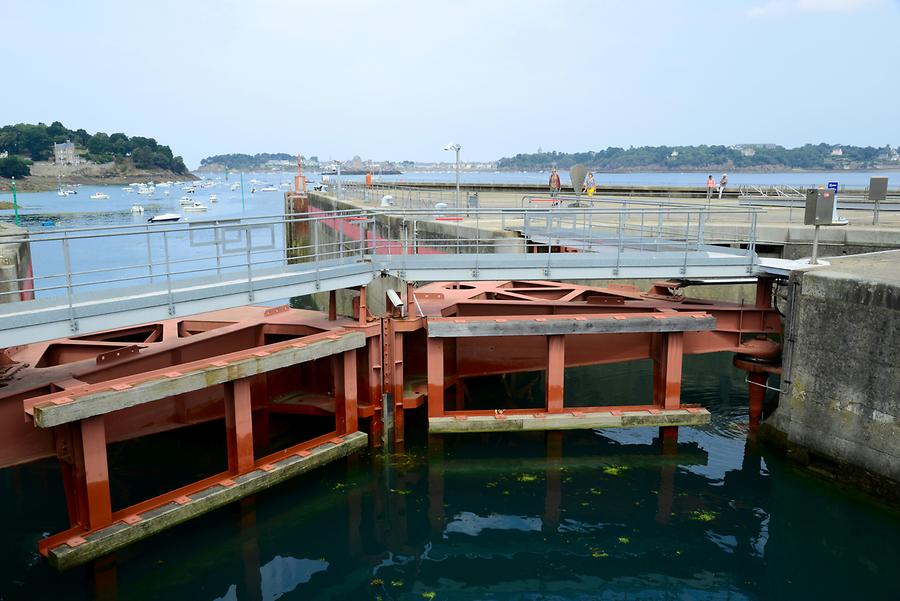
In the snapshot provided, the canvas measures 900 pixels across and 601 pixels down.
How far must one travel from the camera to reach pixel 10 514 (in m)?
11.3

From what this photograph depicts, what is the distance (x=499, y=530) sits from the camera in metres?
10.9

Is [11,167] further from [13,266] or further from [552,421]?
[552,421]

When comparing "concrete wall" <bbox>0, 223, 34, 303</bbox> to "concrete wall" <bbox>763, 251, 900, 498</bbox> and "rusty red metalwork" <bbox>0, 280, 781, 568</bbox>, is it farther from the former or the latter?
"concrete wall" <bbox>763, 251, 900, 498</bbox>

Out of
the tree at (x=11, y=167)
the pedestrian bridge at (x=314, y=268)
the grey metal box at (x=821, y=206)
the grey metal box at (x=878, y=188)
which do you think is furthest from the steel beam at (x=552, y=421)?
the tree at (x=11, y=167)

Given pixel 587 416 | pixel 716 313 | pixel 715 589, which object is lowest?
pixel 715 589

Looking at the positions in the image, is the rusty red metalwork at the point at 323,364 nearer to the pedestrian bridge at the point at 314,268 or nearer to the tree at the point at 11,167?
the pedestrian bridge at the point at 314,268

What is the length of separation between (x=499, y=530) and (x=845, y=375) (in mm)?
6408

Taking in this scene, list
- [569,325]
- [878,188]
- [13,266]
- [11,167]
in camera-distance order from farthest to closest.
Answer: [11,167]
[878,188]
[13,266]
[569,325]

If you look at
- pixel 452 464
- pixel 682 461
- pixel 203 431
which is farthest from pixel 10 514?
pixel 682 461

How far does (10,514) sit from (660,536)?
35.3ft

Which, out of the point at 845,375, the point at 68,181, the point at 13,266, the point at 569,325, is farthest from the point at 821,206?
the point at 68,181

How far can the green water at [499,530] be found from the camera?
9422mm

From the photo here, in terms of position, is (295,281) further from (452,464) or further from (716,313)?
(716,313)

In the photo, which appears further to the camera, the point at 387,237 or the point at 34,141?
the point at 34,141
